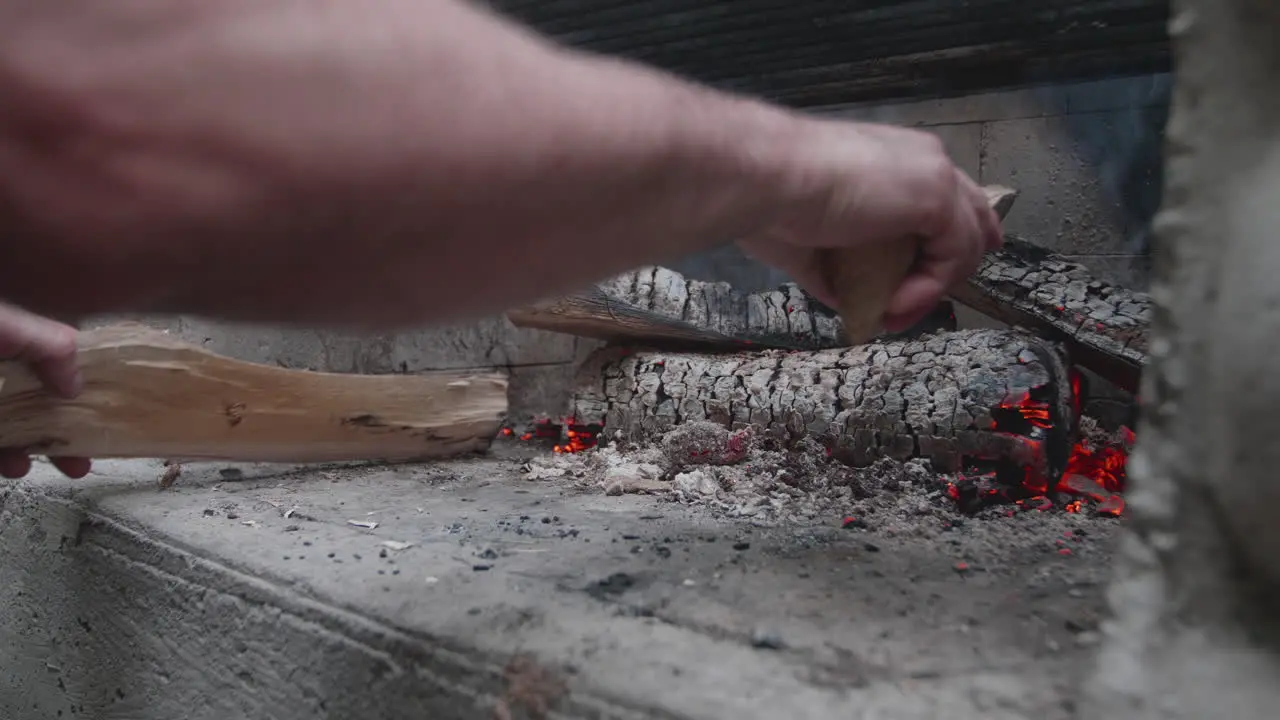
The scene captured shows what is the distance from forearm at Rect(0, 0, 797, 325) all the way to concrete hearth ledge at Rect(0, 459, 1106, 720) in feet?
1.58

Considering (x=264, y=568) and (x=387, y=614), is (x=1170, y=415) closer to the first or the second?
(x=387, y=614)

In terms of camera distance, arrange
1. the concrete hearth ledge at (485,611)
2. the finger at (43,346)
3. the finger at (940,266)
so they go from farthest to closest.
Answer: the finger at (43,346) < the finger at (940,266) < the concrete hearth ledge at (485,611)

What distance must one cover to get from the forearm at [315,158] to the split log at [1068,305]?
62.0 inches

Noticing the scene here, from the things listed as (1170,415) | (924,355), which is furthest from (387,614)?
(924,355)

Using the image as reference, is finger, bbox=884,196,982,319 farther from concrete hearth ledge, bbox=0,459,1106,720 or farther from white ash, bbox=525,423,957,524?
white ash, bbox=525,423,957,524

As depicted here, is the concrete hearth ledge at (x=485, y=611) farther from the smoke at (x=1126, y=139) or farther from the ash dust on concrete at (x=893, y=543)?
the smoke at (x=1126, y=139)

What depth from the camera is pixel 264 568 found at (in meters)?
1.42

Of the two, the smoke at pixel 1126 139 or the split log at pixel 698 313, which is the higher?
the smoke at pixel 1126 139

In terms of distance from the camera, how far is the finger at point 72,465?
1913 mm

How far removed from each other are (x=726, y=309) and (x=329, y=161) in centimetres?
206

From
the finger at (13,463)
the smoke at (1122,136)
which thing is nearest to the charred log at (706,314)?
the smoke at (1122,136)

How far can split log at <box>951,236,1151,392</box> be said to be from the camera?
79.2 inches

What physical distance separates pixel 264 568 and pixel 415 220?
972 millimetres

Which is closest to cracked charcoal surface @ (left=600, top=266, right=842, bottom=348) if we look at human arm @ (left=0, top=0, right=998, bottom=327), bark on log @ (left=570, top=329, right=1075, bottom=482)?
bark on log @ (left=570, top=329, right=1075, bottom=482)
